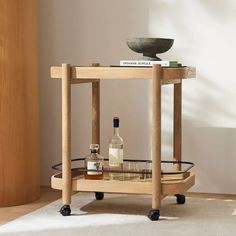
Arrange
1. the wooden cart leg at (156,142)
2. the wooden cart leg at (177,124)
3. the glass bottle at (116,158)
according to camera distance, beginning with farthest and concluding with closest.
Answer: the wooden cart leg at (177,124) → the glass bottle at (116,158) → the wooden cart leg at (156,142)

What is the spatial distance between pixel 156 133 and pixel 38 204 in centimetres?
69

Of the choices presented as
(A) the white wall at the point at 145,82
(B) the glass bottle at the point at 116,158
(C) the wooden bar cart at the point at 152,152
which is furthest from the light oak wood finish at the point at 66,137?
(A) the white wall at the point at 145,82

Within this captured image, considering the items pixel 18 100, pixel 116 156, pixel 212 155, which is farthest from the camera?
pixel 212 155

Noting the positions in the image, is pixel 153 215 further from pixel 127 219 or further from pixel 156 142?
pixel 156 142

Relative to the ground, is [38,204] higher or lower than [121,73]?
lower

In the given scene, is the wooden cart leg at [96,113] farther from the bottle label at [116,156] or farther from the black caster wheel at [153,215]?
the black caster wheel at [153,215]

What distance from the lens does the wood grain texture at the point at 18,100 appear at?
2.93 meters

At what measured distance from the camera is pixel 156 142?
2654 millimetres

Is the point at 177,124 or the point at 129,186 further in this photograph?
the point at 177,124

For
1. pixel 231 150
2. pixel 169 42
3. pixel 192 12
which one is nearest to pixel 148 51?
pixel 169 42

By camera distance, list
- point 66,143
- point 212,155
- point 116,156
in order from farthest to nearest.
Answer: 1. point 212,155
2. point 116,156
3. point 66,143

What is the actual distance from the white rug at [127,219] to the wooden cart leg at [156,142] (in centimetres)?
6

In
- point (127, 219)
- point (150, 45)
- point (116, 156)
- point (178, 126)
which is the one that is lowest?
point (127, 219)

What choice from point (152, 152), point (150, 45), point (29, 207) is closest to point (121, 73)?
point (150, 45)
